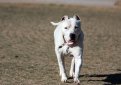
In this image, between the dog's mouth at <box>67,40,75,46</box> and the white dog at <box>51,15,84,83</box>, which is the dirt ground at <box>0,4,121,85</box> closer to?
the white dog at <box>51,15,84,83</box>

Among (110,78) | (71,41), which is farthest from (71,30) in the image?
(110,78)

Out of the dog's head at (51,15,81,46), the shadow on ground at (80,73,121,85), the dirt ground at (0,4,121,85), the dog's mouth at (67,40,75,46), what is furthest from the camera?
the dirt ground at (0,4,121,85)

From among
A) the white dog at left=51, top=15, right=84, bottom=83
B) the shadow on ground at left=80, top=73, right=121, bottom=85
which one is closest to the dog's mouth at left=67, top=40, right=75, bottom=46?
the white dog at left=51, top=15, right=84, bottom=83

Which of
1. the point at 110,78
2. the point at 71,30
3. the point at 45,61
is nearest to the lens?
the point at 71,30

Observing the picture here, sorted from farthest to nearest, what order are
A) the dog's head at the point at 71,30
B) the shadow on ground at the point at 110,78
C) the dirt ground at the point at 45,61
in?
the dirt ground at the point at 45,61
the shadow on ground at the point at 110,78
the dog's head at the point at 71,30

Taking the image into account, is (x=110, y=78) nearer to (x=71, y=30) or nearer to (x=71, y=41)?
(x=71, y=41)

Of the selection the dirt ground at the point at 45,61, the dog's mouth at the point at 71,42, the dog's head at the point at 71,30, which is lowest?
the dirt ground at the point at 45,61

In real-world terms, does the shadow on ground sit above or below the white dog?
below

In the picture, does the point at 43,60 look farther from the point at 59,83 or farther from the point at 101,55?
the point at 59,83

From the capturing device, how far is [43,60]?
12.5 meters

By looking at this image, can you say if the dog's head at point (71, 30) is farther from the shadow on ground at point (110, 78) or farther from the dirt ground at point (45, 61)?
the shadow on ground at point (110, 78)

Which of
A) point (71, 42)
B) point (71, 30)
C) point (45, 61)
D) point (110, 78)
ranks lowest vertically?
point (45, 61)

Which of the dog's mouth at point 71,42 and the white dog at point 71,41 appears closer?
the white dog at point 71,41

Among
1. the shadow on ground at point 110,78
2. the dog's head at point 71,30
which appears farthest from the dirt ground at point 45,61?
the dog's head at point 71,30
